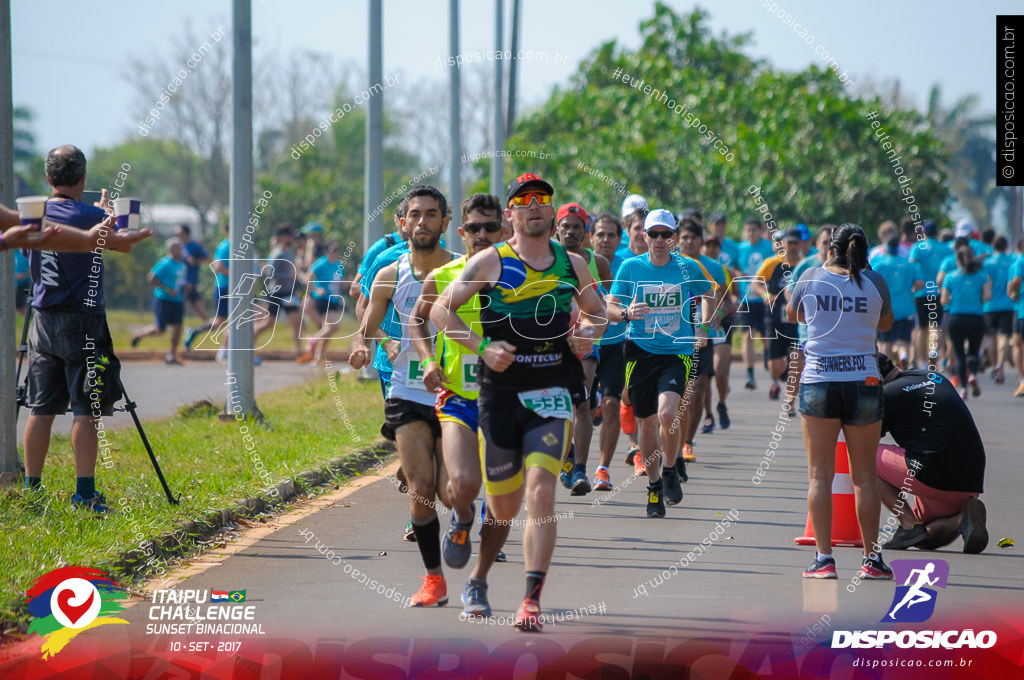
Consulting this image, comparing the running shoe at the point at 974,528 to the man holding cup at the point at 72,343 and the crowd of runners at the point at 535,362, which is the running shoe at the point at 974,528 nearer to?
the crowd of runners at the point at 535,362

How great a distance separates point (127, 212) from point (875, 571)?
448cm

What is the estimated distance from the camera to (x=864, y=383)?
7.16 meters

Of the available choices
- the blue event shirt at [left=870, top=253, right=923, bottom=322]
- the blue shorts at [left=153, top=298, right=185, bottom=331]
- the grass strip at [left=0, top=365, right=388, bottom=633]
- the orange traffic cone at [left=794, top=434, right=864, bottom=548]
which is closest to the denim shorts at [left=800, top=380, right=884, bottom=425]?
the orange traffic cone at [left=794, top=434, right=864, bottom=548]

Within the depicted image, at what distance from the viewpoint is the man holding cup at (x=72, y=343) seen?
8125 mm

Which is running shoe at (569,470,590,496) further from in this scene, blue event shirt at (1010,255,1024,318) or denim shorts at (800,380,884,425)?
blue event shirt at (1010,255,1024,318)

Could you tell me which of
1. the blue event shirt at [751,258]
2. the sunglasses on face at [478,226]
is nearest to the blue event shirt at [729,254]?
the blue event shirt at [751,258]

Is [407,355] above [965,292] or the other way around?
the other way around

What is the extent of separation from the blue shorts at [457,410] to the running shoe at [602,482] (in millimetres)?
3945

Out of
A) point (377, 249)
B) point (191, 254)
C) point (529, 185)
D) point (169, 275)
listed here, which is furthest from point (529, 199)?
point (191, 254)

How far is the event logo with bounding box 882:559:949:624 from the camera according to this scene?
20.7ft

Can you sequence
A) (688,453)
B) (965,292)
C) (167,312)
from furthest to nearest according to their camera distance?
(167,312) < (965,292) < (688,453)

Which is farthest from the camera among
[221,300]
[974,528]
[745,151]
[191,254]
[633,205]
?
[745,151]

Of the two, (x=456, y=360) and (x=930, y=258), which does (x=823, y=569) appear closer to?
(x=456, y=360)

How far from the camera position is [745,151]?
90.1ft
